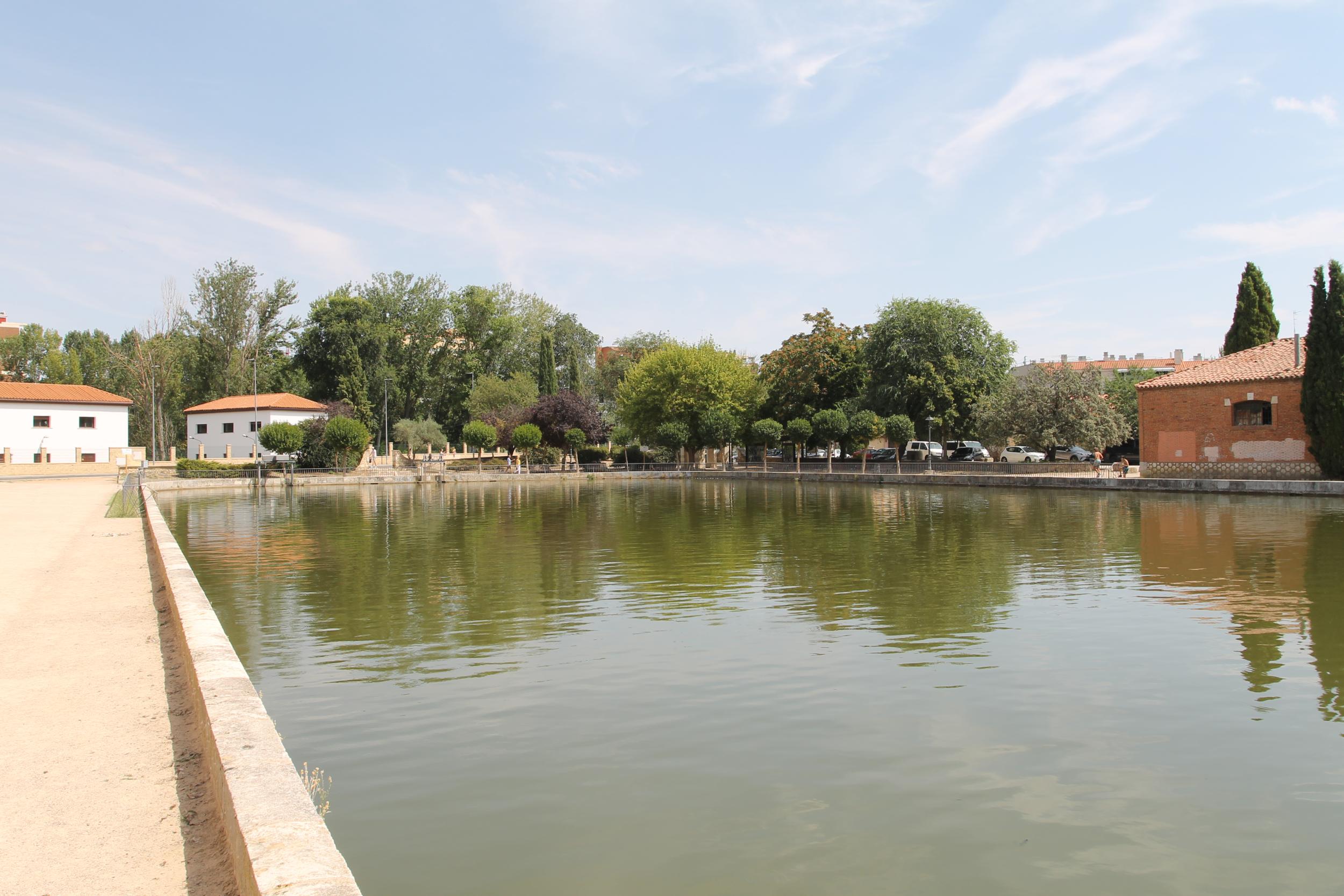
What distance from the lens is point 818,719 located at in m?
6.47

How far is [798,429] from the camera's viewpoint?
5162 cm

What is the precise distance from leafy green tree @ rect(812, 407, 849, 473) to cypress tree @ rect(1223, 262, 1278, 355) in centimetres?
1761

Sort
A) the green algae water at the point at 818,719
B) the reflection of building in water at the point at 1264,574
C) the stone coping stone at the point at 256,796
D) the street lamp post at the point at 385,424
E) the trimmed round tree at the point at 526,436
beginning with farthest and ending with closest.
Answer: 1. the street lamp post at the point at 385,424
2. the trimmed round tree at the point at 526,436
3. the reflection of building in water at the point at 1264,574
4. the green algae water at the point at 818,719
5. the stone coping stone at the point at 256,796

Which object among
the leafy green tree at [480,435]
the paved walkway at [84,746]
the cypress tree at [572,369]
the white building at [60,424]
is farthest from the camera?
the cypress tree at [572,369]

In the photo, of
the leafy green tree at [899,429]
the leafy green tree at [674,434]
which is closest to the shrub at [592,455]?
the leafy green tree at [674,434]

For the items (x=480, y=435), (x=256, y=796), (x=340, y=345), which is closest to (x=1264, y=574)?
(x=256, y=796)

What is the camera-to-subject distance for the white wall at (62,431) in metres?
56.6

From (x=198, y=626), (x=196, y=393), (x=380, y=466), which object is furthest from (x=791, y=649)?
(x=196, y=393)

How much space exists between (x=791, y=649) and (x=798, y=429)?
4350 cm

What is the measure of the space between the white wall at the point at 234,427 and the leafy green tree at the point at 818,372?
31055 mm

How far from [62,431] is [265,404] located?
11.7m

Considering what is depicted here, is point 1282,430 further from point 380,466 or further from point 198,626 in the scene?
point 380,466

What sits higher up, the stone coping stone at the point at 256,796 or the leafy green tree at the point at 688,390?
the leafy green tree at the point at 688,390

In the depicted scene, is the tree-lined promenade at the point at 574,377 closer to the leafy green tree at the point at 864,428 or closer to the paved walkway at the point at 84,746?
the leafy green tree at the point at 864,428
